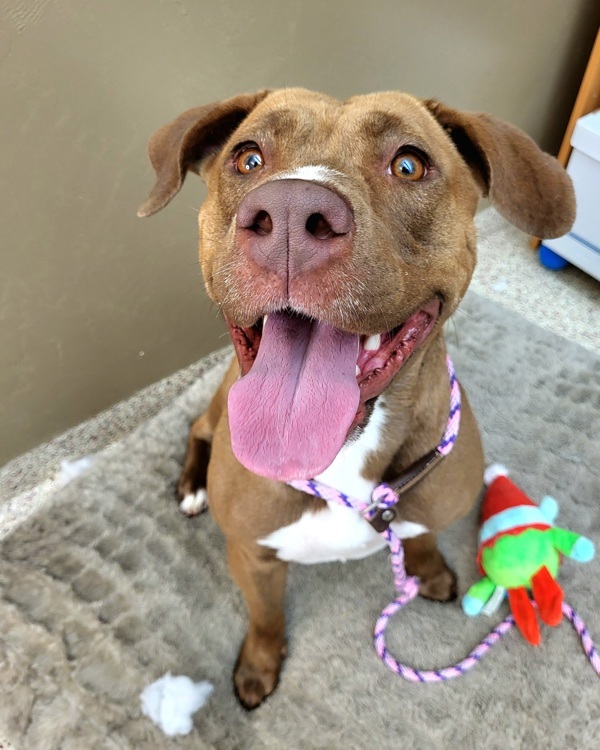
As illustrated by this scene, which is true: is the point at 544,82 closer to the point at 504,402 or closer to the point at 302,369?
the point at 504,402

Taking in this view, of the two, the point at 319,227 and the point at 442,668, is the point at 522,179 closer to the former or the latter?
the point at 319,227

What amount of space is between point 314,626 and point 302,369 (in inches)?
40.3

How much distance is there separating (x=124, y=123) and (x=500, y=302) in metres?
1.85

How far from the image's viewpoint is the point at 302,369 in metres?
1.15

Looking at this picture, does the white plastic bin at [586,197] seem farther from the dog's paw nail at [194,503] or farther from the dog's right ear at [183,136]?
the dog's paw nail at [194,503]

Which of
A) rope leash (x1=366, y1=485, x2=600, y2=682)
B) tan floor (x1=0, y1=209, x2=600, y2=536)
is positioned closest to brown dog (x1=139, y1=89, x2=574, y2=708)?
rope leash (x1=366, y1=485, x2=600, y2=682)

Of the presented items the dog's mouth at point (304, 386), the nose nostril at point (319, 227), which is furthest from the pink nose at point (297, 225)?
the dog's mouth at point (304, 386)

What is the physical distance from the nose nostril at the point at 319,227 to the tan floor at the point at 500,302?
1754 mm

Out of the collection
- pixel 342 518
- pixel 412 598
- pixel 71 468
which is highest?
pixel 342 518

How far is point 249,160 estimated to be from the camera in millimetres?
1235

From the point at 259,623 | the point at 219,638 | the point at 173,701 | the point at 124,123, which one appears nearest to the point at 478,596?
the point at 259,623

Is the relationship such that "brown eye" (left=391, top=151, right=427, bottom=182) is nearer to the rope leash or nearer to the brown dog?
the brown dog

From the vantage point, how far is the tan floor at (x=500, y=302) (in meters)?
2.30

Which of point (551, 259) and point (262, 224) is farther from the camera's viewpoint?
point (551, 259)
